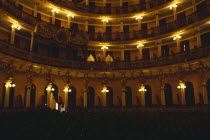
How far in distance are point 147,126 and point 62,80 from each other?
18.4 m

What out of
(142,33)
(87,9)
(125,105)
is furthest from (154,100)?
(87,9)

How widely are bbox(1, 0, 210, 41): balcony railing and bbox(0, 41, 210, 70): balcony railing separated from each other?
4.03m

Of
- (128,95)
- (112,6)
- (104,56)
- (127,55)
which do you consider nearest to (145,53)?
(127,55)

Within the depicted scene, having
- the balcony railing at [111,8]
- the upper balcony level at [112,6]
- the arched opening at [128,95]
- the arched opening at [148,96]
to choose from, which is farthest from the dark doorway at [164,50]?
the arched opening at [128,95]

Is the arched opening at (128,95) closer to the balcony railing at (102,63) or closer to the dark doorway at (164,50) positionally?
the balcony railing at (102,63)

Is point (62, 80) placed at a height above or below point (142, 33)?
below

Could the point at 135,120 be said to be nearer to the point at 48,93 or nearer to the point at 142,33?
the point at 48,93

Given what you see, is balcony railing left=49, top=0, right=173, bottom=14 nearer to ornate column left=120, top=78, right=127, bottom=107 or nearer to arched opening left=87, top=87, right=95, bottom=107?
ornate column left=120, top=78, right=127, bottom=107

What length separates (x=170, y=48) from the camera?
88.4 ft

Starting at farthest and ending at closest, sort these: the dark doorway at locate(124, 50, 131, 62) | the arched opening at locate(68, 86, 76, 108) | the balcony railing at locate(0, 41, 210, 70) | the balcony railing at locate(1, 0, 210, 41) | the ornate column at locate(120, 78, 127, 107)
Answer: the dark doorway at locate(124, 50, 131, 62) < the ornate column at locate(120, 78, 127, 107) < the arched opening at locate(68, 86, 76, 108) < the balcony railing at locate(1, 0, 210, 41) < the balcony railing at locate(0, 41, 210, 70)

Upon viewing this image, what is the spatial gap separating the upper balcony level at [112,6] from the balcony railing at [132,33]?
3650 millimetres

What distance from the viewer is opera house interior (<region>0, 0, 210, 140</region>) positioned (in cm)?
1992

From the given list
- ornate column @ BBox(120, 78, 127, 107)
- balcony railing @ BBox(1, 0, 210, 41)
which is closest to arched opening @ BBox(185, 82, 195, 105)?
balcony railing @ BBox(1, 0, 210, 41)

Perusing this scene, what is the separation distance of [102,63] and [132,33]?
7.23 m
